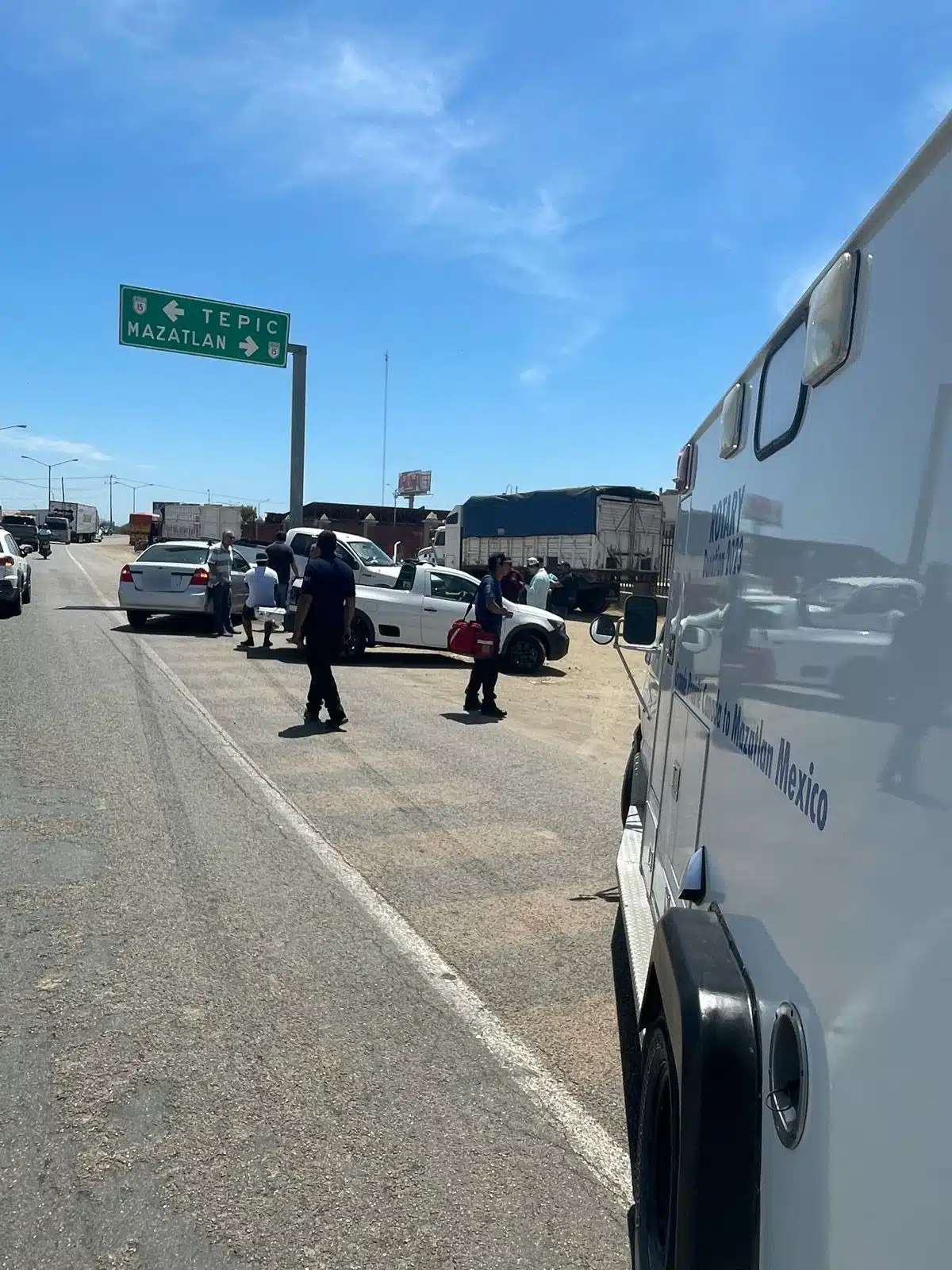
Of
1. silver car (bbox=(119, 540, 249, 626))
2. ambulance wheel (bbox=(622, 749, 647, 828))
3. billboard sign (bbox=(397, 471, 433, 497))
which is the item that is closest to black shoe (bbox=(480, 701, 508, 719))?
ambulance wheel (bbox=(622, 749, 647, 828))

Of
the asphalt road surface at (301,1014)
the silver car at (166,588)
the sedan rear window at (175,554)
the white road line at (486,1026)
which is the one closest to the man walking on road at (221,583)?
the silver car at (166,588)

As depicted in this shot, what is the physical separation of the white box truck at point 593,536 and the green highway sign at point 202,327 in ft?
33.6

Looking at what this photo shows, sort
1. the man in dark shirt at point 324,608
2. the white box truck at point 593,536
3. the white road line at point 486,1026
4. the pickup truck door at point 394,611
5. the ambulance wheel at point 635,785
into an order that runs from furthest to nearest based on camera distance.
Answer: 1. the white box truck at point 593,536
2. the pickup truck door at point 394,611
3. the man in dark shirt at point 324,608
4. the ambulance wheel at point 635,785
5. the white road line at point 486,1026

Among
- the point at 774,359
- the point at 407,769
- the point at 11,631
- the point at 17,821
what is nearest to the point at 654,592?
the point at 11,631

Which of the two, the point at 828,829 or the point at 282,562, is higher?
the point at 828,829

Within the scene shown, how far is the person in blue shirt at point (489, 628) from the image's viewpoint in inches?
435

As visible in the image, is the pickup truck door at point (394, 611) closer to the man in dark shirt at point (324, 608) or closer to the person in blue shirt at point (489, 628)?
the person in blue shirt at point (489, 628)

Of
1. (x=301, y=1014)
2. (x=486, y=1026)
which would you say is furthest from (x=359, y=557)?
(x=486, y=1026)

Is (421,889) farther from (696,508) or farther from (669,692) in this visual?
(696,508)

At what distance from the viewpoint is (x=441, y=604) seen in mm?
15711

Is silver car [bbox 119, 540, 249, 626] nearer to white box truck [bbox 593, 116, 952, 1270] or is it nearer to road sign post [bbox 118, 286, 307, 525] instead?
road sign post [bbox 118, 286, 307, 525]

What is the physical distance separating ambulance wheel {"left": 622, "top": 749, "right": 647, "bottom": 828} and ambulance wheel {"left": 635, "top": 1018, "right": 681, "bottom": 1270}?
2217 mm

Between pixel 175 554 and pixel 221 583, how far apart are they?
1.13 meters

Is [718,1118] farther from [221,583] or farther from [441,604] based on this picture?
[221,583]
